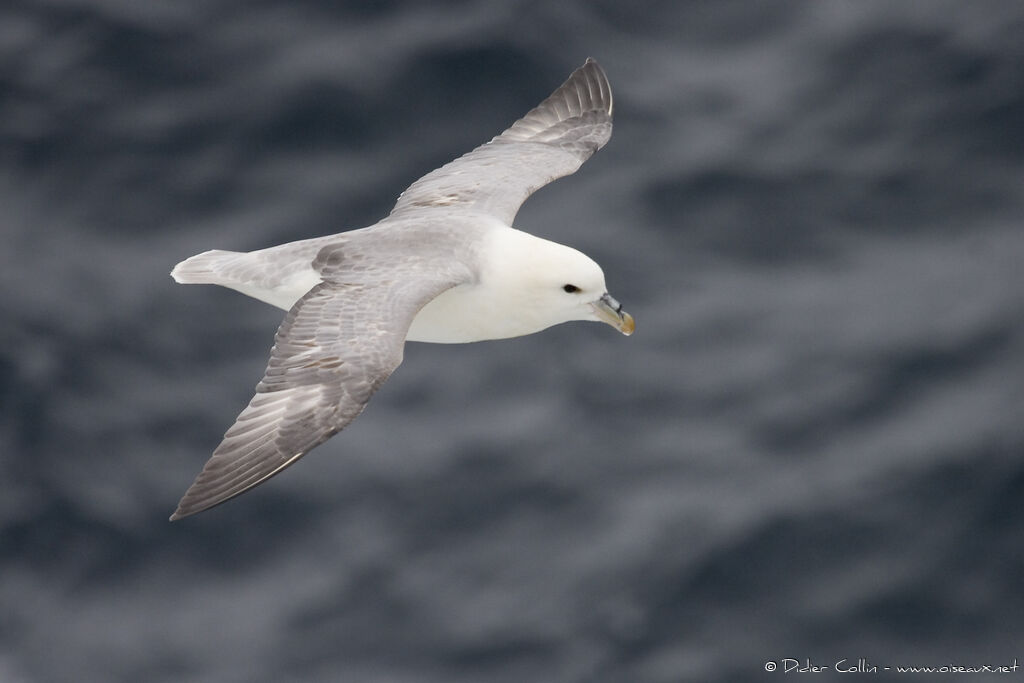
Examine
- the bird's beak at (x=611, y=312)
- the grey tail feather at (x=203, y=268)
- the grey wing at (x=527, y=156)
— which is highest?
the grey wing at (x=527, y=156)

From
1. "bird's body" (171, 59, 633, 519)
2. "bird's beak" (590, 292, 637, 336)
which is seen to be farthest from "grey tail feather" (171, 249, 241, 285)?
"bird's beak" (590, 292, 637, 336)

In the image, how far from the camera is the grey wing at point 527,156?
13.6m

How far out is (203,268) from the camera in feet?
43.0

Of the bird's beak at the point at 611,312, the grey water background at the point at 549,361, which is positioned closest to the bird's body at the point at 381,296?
the bird's beak at the point at 611,312

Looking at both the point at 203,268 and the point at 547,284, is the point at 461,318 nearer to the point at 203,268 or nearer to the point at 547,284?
the point at 547,284

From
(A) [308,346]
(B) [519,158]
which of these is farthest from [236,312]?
(A) [308,346]

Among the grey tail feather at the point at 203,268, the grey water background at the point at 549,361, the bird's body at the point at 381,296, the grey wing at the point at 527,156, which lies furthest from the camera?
the grey wing at the point at 527,156

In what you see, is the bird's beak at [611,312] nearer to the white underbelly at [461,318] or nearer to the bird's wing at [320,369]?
the white underbelly at [461,318]

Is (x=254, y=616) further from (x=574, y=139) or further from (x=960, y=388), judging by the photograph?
(x=960, y=388)

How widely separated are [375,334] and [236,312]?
390 cm

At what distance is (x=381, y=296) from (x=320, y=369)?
2.06 feet

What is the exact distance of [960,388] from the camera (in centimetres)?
1466

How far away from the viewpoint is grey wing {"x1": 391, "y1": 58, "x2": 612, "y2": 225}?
1362cm

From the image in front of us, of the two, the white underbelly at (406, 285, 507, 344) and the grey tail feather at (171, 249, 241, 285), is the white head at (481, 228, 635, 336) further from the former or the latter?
the grey tail feather at (171, 249, 241, 285)
